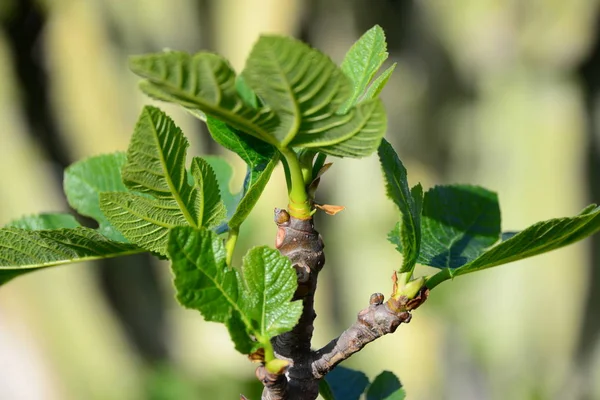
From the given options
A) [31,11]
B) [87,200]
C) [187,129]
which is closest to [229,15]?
[187,129]

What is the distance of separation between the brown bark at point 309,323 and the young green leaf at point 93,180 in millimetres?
188

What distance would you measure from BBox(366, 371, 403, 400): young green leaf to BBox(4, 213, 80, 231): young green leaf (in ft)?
0.87

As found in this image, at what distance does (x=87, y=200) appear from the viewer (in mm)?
493

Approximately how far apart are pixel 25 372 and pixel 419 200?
2.46 metres

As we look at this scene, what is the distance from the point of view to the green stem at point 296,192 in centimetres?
32

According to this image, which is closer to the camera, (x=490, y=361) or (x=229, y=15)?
(x=229, y=15)

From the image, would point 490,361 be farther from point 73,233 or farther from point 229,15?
point 73,233

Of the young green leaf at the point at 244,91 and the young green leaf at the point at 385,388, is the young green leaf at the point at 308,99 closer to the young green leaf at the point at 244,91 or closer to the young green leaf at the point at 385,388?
the young green leaf at the point at 244,91

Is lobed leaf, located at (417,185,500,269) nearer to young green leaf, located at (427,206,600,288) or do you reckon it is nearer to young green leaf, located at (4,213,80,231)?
young green leaf, located at (427,206,600,288)

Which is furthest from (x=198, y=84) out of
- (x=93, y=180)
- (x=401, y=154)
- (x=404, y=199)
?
(x=401, y=154)

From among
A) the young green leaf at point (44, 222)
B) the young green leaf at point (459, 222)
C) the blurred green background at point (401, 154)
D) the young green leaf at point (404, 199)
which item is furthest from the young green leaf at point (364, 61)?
the blurred green background at point (401, 154)

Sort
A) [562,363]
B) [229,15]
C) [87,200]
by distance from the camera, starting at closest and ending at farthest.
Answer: [87,200] → [229,15] → [562,363]

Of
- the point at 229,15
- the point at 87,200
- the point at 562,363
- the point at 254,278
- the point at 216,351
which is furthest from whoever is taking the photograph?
the point at 216,351

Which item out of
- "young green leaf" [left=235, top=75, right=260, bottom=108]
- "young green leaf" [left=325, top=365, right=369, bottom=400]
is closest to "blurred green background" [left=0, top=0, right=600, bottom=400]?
"young green leaf" [left=325, top=365, right=369, bottom=400]
